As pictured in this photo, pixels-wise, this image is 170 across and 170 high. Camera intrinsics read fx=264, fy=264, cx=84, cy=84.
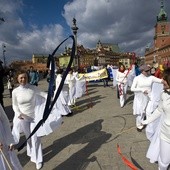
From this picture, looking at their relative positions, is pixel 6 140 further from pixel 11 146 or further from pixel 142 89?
pixel 142 89

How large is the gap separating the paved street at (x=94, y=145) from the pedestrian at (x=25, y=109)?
37 centimetres

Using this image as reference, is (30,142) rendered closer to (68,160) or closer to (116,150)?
(68,160)

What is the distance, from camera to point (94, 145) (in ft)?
21.4

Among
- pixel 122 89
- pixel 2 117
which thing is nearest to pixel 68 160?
pixel 2 117

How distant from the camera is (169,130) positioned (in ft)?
11.9

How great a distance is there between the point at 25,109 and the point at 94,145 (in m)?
2.15

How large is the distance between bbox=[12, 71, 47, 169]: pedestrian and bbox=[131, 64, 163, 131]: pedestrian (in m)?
3.13

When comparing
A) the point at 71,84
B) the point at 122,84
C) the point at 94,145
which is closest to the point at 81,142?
the point at 94,145

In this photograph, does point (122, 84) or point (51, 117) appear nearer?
point (51, 117)

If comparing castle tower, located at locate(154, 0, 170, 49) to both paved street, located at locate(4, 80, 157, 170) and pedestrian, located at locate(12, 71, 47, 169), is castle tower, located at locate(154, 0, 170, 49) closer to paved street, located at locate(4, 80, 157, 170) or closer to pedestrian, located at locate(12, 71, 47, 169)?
paved street, located at locate(4, 80, 157, 170)

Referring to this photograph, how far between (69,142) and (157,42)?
15145cm

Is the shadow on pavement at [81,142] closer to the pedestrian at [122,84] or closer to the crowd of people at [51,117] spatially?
the crowd of people at [51,117]

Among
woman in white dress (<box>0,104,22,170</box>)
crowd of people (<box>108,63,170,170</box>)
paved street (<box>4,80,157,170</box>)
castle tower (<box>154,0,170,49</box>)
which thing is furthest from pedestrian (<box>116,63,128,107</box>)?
castle tower (<box>154,0,170,49</box>)

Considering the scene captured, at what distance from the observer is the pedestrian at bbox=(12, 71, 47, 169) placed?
5184 mm
